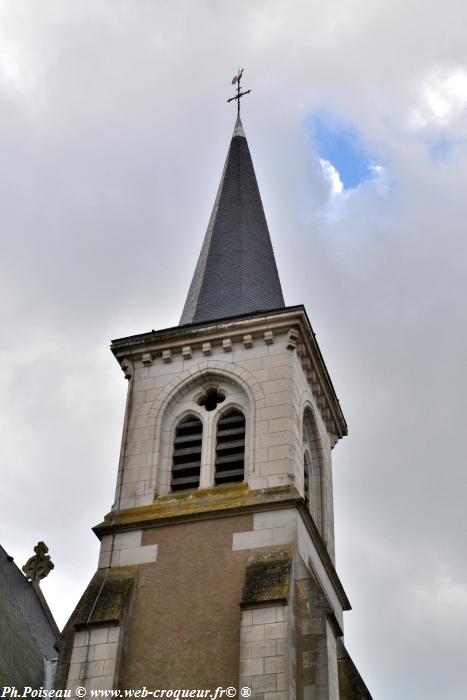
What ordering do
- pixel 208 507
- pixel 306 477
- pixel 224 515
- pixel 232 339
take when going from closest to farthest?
pixel 224 515 → pixel 208 507 → pixel 232 339 → pixel 306 477

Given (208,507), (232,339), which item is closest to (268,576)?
(208,507)

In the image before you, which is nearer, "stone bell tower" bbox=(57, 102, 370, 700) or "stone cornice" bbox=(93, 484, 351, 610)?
"stone bell tower" bbox=(57, 102, 370, 700)

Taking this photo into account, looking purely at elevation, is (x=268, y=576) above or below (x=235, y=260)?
below

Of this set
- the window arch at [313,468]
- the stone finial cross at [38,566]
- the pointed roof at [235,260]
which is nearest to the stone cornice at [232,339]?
the window arch at [313,468]

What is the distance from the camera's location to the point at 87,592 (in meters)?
19.6

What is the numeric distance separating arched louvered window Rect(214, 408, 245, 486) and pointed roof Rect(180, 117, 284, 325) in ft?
9.73

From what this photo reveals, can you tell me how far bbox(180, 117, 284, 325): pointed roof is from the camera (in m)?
25.1

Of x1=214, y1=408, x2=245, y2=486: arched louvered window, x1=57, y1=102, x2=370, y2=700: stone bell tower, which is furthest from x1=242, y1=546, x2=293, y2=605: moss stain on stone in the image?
x1=214, y1=408, x2=245, y2=486: arched louvered window

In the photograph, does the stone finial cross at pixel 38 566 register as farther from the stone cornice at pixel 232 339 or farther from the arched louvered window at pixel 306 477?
the arched louvered window at pixel 306 477

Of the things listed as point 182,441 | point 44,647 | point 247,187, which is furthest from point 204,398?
point 247,187

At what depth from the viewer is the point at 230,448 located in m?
21.8

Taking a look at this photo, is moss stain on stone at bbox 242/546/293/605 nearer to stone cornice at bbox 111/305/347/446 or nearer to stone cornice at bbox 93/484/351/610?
stone cornice at bbox 93/484/351/610

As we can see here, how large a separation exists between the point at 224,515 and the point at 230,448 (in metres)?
1.99

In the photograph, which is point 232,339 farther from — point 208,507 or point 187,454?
point 208,507
